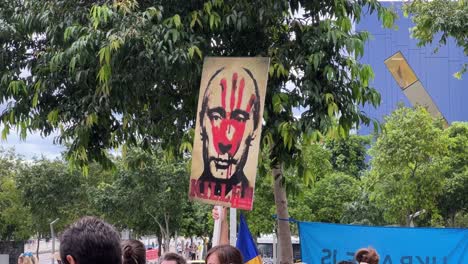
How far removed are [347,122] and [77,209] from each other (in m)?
24.9

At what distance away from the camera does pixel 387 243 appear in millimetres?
7617

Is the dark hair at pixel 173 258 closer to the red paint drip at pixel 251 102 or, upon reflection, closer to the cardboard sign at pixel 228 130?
the cardboard sign at pixel 228 130

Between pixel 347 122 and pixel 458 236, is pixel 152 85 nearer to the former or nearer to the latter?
pixel 347 122

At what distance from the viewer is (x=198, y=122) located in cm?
625

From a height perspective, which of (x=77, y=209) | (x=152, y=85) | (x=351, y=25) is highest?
(x=351, y=25)

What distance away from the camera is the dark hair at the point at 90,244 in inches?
99.8

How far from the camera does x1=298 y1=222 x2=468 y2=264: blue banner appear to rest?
24.5ft

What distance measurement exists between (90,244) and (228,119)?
12.2 ft

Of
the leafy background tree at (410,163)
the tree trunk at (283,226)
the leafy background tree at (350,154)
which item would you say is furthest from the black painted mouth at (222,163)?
the leafy background tree at (350,154)

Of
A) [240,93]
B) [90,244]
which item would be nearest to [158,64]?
[240,93]

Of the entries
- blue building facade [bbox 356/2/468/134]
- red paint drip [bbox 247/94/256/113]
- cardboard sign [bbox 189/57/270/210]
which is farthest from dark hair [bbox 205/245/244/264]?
blue building facade [bbox 356/2/468/134]

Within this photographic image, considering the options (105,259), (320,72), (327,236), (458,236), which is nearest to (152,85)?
(320,72)

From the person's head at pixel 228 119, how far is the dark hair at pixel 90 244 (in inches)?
135

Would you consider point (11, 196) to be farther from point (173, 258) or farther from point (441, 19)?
point (173, 258)
